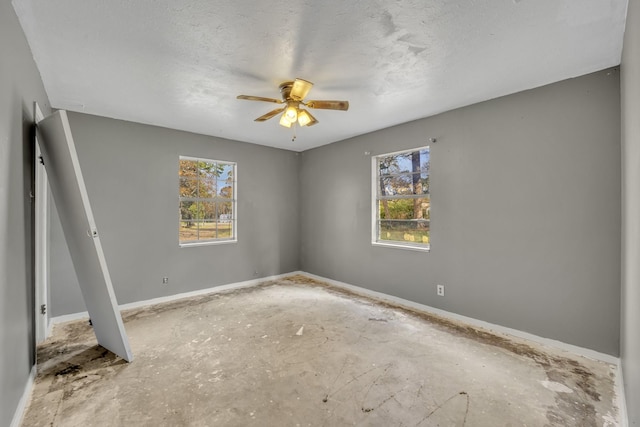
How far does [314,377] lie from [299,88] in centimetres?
240

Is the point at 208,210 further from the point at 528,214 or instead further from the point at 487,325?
the point at 528,214

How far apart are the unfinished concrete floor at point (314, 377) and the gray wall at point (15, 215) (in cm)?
37

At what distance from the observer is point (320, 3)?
1.64 meters

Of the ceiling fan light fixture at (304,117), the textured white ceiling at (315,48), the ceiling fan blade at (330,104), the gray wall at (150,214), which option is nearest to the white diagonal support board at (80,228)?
the textured white ceiling at (315,48)

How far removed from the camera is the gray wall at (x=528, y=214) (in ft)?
7.79

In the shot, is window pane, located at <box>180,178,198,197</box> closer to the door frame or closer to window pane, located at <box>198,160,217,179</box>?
window pane, located at <box>198,160,217,179</box>

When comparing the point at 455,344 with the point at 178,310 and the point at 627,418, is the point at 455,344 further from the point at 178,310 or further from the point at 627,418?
the point at 178,310

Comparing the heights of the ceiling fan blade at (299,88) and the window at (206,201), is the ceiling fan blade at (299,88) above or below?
above

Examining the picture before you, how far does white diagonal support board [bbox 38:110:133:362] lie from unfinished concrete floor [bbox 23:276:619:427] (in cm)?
32

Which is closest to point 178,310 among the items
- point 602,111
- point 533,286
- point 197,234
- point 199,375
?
point 197,234

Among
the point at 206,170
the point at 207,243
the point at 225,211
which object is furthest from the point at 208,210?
the point at 206,170

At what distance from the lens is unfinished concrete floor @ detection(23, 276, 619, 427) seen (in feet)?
5.76

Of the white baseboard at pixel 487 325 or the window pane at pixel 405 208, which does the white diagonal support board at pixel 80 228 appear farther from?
the window pane at pixel 405 208

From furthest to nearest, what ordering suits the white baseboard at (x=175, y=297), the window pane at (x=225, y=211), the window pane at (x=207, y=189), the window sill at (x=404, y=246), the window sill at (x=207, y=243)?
1. the window pane at (x=225, y=211)
2. the window pane at (x=207, y=189)
3. the window sill at (x=207, y=243)
4. the window sill at (x=404, y=246)
5. the white baseboard at (x=175, y=297)
